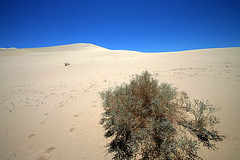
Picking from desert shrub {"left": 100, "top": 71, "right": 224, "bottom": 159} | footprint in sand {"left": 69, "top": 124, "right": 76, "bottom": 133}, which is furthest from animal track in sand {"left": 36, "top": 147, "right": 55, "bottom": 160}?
desert shrub {"left": 100, "top": 71, "right": 224, "bottom": 159}

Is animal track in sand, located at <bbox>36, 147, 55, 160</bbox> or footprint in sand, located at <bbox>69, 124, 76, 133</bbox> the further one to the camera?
footprint in sand, located at <bbox>69, 124, 76, 133</bbox>

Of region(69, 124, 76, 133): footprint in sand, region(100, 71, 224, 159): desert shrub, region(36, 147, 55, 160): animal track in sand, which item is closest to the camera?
region(100, 71, 224, 159): desert shrub

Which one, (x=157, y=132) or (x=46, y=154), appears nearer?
(x=157, y=132)

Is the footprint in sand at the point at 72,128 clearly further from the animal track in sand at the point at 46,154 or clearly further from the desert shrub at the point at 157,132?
the desert shrub at the point at 157,132

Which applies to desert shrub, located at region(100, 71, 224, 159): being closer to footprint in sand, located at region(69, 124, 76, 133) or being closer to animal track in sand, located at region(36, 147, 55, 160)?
footprint in sand, located at region(69, 124, 76, 133)

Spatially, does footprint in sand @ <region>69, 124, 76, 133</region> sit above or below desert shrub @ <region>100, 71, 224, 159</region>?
below

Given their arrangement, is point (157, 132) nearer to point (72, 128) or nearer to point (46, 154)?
point (72, 128)

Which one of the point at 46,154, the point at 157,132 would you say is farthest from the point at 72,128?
the point at 157,132

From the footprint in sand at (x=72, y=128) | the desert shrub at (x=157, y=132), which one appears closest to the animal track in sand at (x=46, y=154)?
the footprint in sand at (x=72, y=128)

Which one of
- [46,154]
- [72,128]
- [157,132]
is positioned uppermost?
[157,132]

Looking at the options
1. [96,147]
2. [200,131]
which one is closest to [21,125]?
[96,147]

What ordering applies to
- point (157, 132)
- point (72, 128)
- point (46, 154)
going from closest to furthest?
1. point (157, 132)
2. point (46, 154)
3. point (72, 128)

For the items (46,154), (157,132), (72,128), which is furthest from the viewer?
(72,128)

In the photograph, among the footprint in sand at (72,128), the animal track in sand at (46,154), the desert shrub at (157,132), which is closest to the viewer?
the desert shrub at (157,132)
